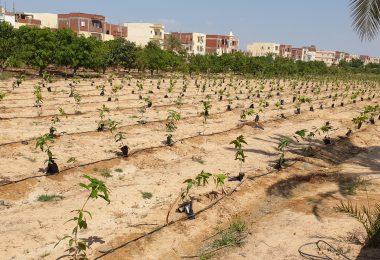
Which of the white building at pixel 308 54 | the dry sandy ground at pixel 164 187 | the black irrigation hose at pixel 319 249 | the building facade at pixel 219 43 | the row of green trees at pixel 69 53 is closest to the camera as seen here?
the black irrigation hose at pixel 319 249

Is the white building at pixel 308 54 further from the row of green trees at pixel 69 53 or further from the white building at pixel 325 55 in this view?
the row of green trees at pixel 69 53

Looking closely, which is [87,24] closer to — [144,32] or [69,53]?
[144,32]

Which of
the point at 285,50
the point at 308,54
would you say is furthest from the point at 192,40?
the point at 308,54

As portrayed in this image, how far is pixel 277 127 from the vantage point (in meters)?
14.9

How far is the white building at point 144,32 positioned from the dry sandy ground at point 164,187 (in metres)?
65.6

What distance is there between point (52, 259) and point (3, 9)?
7742 cm

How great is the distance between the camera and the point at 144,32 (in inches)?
3086

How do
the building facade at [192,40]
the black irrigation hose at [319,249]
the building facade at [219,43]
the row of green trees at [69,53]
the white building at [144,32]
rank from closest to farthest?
the black irrigation hose at [319,249] → the row of green trees at [69,53] → the white building at [144,32] → the building facade at [192,40] → the building facade at [219,43]

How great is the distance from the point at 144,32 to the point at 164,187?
2897 inches

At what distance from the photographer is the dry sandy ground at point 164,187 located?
229 inches

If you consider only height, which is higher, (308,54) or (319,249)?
(308,54)

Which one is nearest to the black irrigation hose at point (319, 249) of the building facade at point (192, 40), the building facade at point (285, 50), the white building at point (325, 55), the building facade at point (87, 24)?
the building facade at point (87, 24)

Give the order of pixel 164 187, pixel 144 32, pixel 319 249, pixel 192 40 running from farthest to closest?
1. pixel 192 40
2. pixel 144 32
3. pixel 164 187
4. pixel 319 249

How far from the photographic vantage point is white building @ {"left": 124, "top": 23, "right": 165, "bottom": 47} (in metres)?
77.9
